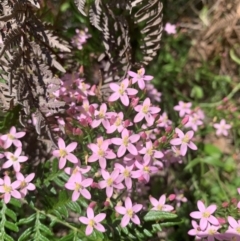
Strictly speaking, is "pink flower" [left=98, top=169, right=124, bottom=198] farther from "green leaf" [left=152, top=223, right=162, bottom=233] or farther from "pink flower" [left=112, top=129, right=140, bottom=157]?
"green leaf" [left=152, top=223, right=162, bottom=233]

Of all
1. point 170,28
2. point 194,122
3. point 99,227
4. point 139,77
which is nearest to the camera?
point 99,227

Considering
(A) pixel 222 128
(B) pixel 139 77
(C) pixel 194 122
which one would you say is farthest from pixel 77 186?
(A) pixel 222 128

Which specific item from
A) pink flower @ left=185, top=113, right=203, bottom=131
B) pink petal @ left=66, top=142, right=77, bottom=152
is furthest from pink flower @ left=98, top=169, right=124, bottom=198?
pink flower @ left=185, top=113, right=203, bottom=131

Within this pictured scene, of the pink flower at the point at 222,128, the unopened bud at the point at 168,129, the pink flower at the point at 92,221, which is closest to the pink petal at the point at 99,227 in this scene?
the pink flower at the point at 92,221

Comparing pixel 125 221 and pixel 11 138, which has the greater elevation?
pixel 11 138

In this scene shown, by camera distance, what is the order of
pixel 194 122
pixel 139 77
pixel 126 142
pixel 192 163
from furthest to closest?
pixel 192 163
pixel 194 122
pixel 139 77
pixel 126 142

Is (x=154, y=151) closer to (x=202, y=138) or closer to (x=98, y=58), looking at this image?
(x=98, y=58)

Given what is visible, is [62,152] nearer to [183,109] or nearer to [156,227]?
[156,227]
